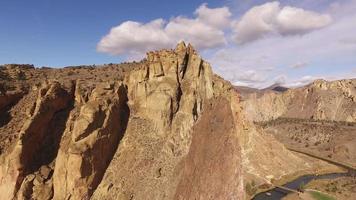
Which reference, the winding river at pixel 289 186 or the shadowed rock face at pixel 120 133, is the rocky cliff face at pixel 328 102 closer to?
the winding river at pixel 289 186

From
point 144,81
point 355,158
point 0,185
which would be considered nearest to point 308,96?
point 355,158

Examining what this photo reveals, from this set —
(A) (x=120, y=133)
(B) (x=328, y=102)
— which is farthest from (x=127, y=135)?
(B) (x=328, y=102)

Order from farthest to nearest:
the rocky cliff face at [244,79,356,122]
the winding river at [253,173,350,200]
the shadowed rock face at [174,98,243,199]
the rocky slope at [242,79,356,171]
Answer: the rocky cliff face at [244,79,356,122] < the rocky slope at [242,79,356,171] < the winding river at [253,173,350,200] < the shadowed rock face at [174,98,243,199]

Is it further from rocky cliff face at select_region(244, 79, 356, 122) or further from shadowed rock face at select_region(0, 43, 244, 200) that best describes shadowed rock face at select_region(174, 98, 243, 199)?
Answer: rocky cliff face at select_region(244, 79, 356, 122)

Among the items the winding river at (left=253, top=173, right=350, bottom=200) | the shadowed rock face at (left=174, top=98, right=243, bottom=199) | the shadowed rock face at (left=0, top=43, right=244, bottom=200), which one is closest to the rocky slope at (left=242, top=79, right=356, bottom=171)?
the winding river at (left=253, top=173, right=350, bottom=200)

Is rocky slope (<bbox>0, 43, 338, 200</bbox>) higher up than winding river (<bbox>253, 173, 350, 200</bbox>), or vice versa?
rocky slope (<bbox>0, 43, 338, 200</bbox>)

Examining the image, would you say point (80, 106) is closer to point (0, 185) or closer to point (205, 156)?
point (0, 185)

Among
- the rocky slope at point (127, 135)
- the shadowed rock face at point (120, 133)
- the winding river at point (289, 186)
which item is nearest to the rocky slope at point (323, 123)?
the winding river at point (289, 186)

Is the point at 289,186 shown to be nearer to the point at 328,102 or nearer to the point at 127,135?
the point at 127,135

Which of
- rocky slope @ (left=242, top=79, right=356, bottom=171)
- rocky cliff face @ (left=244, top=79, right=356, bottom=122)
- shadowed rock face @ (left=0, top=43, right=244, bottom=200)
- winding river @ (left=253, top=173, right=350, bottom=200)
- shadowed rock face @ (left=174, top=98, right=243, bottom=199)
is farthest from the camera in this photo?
rocky cliff face @ (left=244, top=79, right=356, bottom=122)
